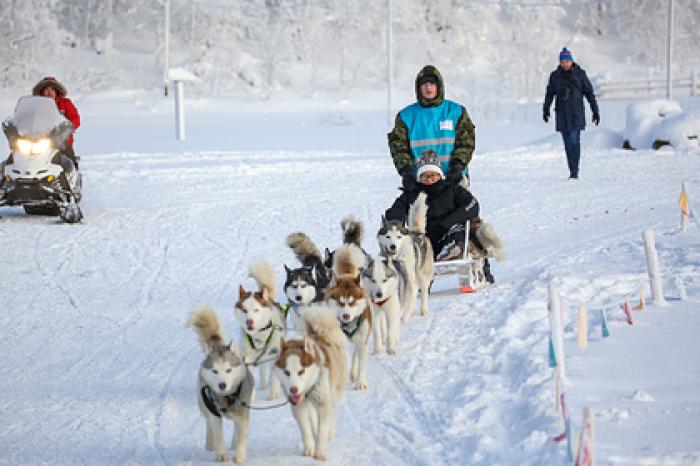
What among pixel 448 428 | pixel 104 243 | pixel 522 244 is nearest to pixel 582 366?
pixel 448 428

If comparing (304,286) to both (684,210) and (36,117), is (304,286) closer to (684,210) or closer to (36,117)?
(684,210)

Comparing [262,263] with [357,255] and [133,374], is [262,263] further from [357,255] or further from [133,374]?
[133,374]

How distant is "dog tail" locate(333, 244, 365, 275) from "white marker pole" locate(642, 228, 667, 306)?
190 cm

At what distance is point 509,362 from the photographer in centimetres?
617

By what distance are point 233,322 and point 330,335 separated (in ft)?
9.33

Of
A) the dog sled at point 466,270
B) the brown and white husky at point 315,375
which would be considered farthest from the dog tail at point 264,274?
the dog sled at point 466,270

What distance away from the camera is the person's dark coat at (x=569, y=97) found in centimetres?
1552

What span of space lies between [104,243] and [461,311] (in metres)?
5.02

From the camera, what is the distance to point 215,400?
15.6 ft

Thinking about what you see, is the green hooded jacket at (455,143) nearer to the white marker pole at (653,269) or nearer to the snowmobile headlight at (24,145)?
the white marker pole at (653,269)

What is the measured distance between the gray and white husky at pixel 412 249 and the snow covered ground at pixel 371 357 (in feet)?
0.85

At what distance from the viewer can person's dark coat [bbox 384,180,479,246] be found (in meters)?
8.37

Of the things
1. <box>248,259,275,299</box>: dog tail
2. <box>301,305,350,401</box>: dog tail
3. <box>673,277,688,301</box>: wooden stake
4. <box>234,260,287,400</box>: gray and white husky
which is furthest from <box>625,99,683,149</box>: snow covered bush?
<box>301,305,350,401</box>: dog tail

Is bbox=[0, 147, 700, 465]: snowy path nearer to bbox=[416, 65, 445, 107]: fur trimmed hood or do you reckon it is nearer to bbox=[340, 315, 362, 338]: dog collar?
bbox=[340, 315, 362, 338]: dog collar
